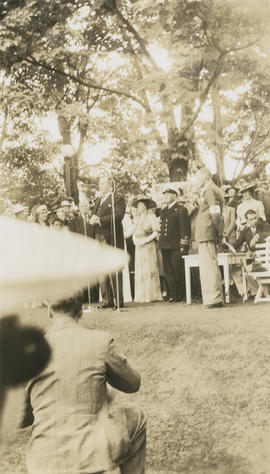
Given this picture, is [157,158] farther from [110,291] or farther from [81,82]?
[110,291]

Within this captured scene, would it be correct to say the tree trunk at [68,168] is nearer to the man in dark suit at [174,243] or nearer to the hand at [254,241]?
the man in dark suit at [174,243]

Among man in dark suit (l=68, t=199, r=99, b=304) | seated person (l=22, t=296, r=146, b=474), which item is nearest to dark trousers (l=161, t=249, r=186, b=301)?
man in dark suit (l=68, t=199, r=99, b=304)

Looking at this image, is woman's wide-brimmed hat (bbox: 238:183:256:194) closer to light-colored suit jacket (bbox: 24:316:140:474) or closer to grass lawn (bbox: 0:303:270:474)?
→ grass lawn (bbox: 0:303:270:474)

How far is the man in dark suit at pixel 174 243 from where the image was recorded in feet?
19.1

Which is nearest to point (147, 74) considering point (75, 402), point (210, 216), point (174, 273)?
point (210, 216)

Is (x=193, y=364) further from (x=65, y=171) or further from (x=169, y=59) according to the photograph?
(x=169, y=59)

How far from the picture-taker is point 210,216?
16.6ft

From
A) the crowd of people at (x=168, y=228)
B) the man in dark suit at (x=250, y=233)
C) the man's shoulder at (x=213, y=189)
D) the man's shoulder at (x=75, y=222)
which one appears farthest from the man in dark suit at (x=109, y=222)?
the man in dark suit at (x=250, y=233)

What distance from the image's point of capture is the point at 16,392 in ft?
A: 5.44

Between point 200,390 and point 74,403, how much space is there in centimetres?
213

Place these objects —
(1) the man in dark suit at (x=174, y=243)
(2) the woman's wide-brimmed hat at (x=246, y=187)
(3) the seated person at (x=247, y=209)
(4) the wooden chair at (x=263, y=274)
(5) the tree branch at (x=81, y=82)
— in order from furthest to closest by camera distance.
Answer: (1) the man in dark suit at (x=174, y=243), (3) the seated person at (x=247, y=209), (4) the wooden chair at (x=263, y=274), (2) the woman's wide-brimmed hat at (x=246, y=187), (5) the tree branch at (x=81, y=82)

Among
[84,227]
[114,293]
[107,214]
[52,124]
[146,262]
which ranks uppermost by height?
[52,124]

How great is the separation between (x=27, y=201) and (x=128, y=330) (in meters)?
1.08

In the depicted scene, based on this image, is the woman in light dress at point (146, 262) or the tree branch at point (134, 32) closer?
the tree branch at point (134, 32)
